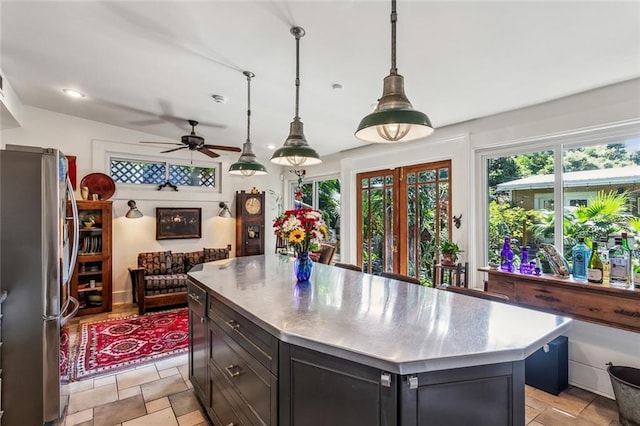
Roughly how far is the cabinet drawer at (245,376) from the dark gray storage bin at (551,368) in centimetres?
225

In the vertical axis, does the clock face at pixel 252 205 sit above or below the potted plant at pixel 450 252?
above

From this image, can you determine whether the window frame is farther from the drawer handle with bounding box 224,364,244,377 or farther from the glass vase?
the drawer handle with bounding box 224,364,244,377

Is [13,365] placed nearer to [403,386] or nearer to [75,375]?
[75,375]

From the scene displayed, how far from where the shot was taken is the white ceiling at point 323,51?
1.90m

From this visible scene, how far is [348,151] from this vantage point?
5.30 meters

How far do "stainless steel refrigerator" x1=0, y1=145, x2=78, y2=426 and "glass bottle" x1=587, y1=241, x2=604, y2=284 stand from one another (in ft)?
12.8

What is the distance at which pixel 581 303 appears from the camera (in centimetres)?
237

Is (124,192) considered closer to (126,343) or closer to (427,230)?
(126,343)

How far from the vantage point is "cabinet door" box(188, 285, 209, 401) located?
217 centimetres

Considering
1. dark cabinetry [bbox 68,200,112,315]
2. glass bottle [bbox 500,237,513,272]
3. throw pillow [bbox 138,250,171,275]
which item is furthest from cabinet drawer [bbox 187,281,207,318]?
dark cabinetry [bbox 68,200,112,315]

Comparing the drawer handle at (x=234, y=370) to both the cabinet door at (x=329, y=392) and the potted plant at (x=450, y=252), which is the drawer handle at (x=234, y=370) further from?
the potted plant at (x=450, y=252)

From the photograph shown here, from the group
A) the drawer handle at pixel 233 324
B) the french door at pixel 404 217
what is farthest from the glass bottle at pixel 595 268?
the drawer handle at pixel 233 324

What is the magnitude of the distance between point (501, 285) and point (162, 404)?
3042 millimetres

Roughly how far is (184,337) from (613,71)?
4.74m
